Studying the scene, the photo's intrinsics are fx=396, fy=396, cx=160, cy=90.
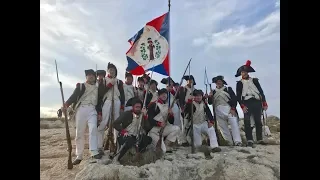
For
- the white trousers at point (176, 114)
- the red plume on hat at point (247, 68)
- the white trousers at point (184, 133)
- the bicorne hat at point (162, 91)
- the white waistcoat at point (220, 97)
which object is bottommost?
the white trousers at point (184, 133)

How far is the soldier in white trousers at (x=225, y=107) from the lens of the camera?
7488mm

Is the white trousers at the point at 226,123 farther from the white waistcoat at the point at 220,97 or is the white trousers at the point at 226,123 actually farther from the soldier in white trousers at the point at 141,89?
the soldier in white trousers at the point at 141,89

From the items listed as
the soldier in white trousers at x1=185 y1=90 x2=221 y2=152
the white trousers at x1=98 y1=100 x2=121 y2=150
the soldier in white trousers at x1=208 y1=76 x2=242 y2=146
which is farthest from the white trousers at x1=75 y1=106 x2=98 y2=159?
the soldier in white trousers at x1=208 y1=76 x2=242 y2=146

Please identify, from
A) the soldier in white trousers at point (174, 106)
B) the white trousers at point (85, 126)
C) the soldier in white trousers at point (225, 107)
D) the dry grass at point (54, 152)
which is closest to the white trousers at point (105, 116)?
the white trousers at point (85, 126)

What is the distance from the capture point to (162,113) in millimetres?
7312

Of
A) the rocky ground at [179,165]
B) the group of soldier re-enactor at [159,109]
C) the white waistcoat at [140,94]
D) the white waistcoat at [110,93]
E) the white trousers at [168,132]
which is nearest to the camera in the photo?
the rocky ground at [179,165]

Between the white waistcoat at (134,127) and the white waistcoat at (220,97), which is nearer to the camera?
the white waistcoat at (134,127)

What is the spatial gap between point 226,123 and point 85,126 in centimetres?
265

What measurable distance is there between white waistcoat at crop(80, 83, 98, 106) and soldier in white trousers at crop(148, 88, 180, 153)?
1016 mm

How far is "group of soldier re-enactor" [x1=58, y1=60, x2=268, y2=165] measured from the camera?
279 inches

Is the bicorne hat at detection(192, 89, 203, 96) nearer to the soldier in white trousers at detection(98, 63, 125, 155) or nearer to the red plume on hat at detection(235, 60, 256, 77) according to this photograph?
the red plume on hat at detection(235, 60, 256, 77)
